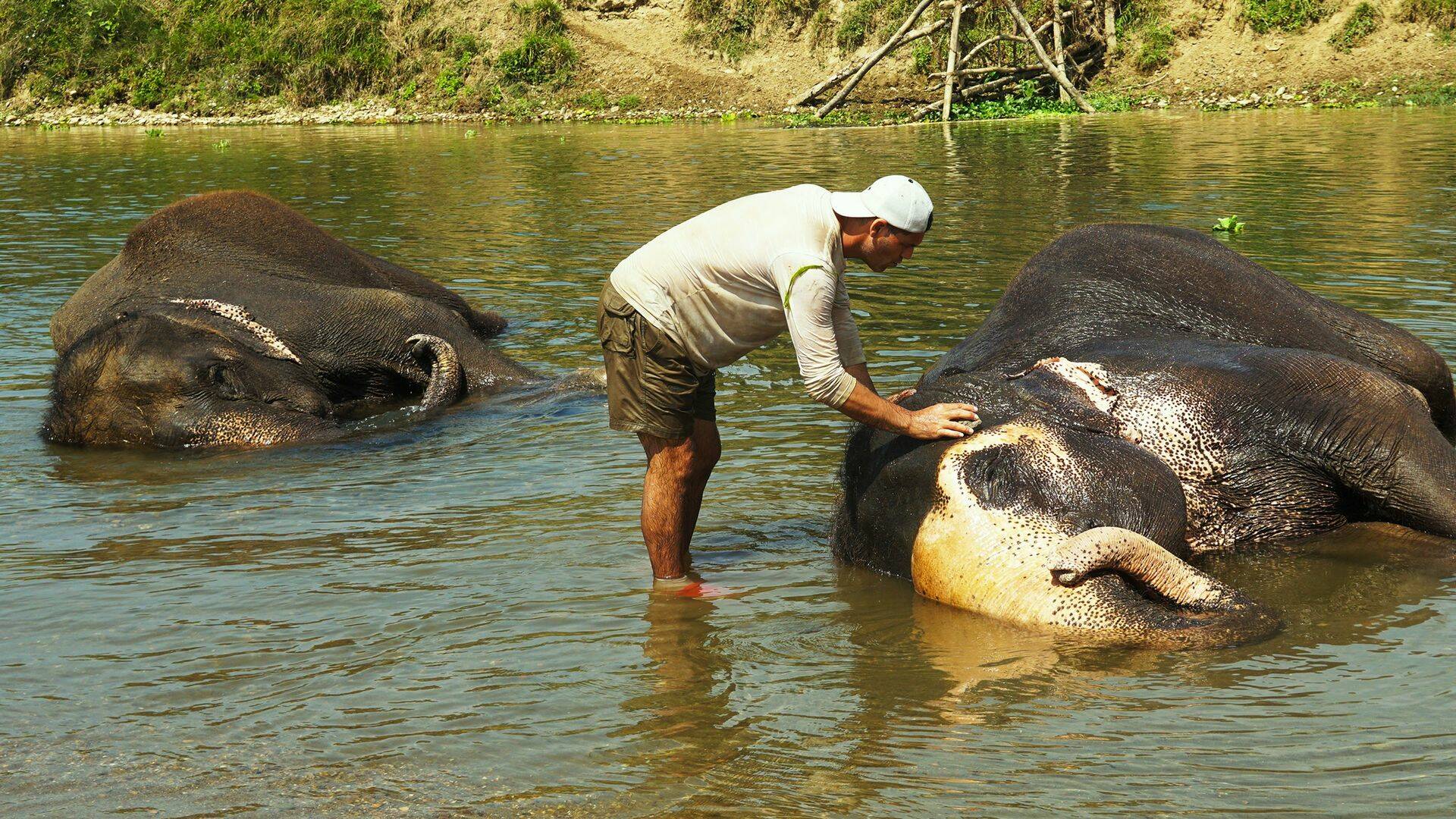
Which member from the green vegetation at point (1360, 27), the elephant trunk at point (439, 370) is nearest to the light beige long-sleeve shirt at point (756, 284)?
the elephant trunk at point (439, 370)

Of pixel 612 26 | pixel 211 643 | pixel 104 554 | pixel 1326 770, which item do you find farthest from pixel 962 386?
pixel 612 26

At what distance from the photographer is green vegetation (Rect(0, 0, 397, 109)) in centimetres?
3666

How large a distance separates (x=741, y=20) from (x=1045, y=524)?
2960cm

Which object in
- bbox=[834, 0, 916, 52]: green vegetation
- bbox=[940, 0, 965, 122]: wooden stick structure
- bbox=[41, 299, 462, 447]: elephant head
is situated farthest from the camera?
bbox=[834, 0, 916, 52]: green vegetation

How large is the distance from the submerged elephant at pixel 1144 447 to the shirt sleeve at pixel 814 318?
0.28 m

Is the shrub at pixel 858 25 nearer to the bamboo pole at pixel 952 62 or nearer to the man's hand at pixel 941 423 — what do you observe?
the bamboo pole at pixel 952 62

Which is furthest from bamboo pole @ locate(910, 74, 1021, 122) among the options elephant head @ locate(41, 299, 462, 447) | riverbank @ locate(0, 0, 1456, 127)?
elephant head @ locate(41, 299, 462, 447)

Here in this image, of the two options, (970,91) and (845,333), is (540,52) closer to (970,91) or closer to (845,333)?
(970,91)

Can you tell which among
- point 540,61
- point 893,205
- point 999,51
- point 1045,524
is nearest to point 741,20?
point 540,61

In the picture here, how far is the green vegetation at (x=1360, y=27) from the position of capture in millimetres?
26797

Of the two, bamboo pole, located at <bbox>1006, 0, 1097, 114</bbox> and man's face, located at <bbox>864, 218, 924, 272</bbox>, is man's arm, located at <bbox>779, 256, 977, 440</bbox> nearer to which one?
man's face, located at <bbox>864, 218, 924, 272</bbox>

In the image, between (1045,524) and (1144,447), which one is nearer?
(1045,524)

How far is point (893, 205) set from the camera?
4.59 m

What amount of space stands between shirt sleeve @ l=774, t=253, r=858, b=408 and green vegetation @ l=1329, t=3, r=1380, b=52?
25309 mm
